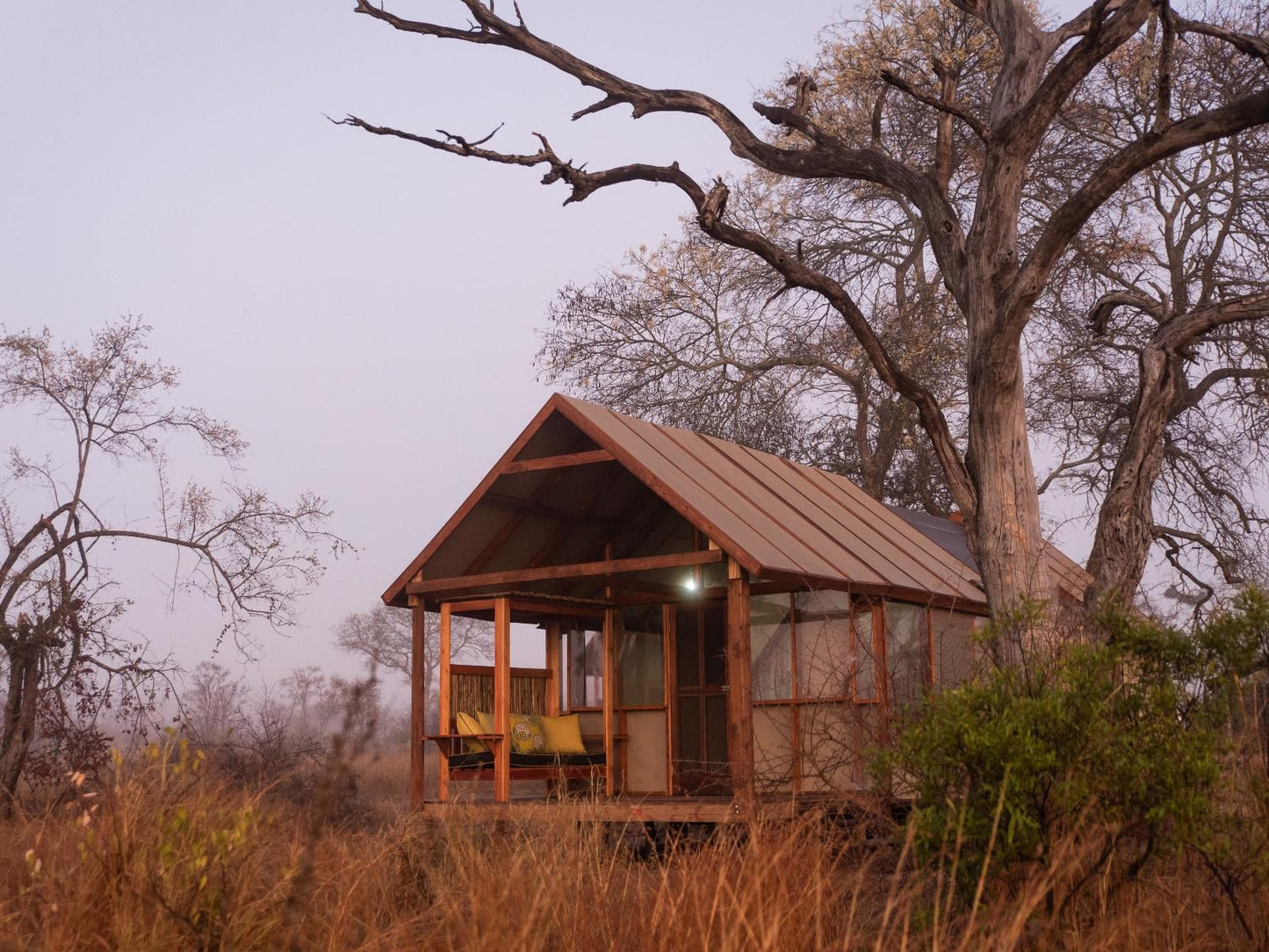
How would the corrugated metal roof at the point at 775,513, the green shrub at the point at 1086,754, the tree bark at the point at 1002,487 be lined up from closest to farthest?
the green shrub at the point at 1086,754 → the tree bark at the point at 1002,487 → the corrugated metal roof at the point at 775,513

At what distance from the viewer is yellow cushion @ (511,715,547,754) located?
43.3 ft

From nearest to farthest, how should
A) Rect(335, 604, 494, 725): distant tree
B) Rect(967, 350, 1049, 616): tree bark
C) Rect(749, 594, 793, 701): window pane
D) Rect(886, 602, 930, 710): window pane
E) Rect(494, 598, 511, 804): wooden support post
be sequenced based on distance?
Rect(967, 350, 1049, 616): tree bark
Rect(494, 598, 511, 804): wooden support post
Rect(749, 594, 793, 701): window pane
Rect(886, 602, 930, 710): window pane
Rect(335, 604, 494, 725): distant tree

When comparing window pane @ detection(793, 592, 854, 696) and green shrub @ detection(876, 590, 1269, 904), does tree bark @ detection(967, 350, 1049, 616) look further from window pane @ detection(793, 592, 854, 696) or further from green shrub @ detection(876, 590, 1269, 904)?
green shrub @ detection(876, 590, 1269, 904)

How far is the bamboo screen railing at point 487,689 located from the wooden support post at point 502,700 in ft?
1.19

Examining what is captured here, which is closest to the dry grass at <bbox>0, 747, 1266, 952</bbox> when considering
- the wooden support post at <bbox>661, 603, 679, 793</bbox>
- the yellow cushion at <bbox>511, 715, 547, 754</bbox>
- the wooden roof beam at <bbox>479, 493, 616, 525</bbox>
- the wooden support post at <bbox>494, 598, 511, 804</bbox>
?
the wooden support post at <bbox>494, 598, 511, 804</bbox>

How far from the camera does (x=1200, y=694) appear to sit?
6230 mm

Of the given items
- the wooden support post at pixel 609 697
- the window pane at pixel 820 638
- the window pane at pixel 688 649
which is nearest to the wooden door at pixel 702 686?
the window pane at pixel 688 649

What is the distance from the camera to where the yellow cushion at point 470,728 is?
12.6 m

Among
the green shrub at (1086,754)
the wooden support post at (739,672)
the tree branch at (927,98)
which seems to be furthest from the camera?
the wooden support post at (739,672)

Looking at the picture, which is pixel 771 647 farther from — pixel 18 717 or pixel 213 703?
pixel 213 703

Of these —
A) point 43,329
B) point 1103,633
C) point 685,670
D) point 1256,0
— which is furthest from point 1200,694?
point 43,329

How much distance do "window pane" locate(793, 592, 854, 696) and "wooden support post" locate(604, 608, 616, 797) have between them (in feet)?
6.68

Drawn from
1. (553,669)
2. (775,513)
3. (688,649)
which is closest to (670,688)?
(688,649)

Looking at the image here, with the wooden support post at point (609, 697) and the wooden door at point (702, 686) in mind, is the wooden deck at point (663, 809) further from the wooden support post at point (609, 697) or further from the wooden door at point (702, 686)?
the wooden door at point (702, 686)
